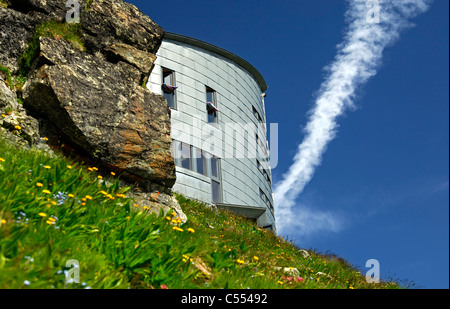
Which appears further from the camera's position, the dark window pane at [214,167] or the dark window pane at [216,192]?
the dark window pane at [214,167]

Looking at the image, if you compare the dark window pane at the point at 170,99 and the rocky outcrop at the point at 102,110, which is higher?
the dark window pane at the point at 170,99

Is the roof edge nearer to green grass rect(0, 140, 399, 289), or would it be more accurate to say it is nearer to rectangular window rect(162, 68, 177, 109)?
rectangular window rect(162, 68, 177, 109)

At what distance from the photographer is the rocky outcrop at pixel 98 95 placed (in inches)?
334

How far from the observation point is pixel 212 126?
94.2ft

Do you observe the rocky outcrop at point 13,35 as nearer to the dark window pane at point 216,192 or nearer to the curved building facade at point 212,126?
the curved building facade at point 212,126

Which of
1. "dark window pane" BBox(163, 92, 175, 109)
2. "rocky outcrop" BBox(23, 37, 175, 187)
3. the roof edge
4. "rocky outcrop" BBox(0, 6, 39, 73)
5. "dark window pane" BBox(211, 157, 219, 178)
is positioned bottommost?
"rocky outcrop" BBox(23, 37, 175, 187)

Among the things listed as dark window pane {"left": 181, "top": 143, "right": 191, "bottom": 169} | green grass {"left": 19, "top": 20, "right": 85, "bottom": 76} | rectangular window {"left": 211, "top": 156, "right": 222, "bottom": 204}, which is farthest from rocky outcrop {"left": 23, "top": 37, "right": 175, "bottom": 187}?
rectangular window {"left": 211, "top": 156, "right": 222, "bottom": 204}

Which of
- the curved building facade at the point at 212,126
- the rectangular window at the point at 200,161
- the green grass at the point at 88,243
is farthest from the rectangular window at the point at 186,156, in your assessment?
the green grass at the point at 88,243

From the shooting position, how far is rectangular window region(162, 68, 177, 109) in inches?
1060

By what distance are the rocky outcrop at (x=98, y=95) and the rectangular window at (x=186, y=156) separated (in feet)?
49.5

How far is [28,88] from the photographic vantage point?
337 inches

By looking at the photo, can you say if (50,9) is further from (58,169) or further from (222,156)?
(222,156)
